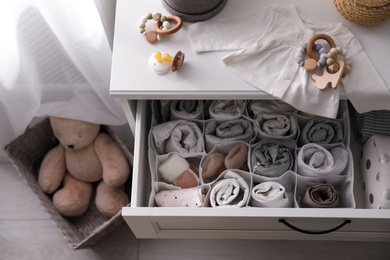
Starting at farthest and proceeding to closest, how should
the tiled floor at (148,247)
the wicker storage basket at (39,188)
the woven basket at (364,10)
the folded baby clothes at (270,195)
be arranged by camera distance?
the tiled floor at (148,247) < the wicker storage basket at (39,188) < the folded baby clothes at (270,195) < the woven basket at (364,10)

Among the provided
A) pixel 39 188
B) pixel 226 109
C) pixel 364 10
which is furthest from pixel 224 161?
pixel 39 188

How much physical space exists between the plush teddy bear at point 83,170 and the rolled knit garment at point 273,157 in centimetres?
47

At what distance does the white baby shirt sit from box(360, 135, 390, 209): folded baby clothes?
15cm

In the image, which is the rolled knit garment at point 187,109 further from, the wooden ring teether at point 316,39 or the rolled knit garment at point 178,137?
the wooden ring teether at point 316,39

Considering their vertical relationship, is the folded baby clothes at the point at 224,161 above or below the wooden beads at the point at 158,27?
below

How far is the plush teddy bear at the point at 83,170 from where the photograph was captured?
1354mm

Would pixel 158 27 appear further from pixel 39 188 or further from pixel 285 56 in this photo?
pixel 39 188

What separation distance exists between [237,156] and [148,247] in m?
0.53

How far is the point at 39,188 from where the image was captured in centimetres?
139

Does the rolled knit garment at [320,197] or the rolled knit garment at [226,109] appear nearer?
the rolled knit garment at [320,197]

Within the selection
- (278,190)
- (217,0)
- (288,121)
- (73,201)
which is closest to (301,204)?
(278,190)

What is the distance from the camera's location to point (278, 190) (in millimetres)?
1045

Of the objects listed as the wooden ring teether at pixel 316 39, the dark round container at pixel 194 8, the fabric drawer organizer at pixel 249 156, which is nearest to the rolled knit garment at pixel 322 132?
the fabric drawer organizer at pixel 249 156

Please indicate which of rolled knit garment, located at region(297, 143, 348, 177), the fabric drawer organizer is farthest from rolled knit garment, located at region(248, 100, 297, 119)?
rolled knit garment, located at region(297, 143, 348, 177)
